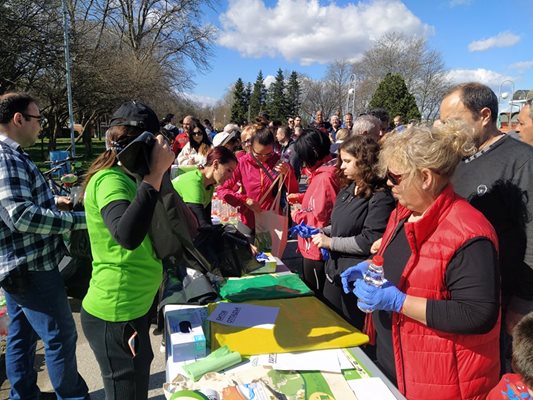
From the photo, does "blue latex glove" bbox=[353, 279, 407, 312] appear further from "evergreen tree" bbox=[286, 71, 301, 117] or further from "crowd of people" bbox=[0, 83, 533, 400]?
"evergreen tree" bbox=[286, 71, 301, 117]

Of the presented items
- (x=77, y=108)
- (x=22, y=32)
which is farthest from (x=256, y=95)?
(x=22, y=32)

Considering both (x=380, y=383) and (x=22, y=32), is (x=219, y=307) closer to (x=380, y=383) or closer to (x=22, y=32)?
(x=380, y=383)

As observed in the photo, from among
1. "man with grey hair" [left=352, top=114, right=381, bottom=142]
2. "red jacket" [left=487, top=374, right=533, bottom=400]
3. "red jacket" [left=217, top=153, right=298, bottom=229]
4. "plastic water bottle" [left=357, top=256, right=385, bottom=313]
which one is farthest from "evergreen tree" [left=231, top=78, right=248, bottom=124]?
"red jacket" [left=487, top=374, right=533, bottom=400]

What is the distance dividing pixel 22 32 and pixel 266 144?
31.7 feet

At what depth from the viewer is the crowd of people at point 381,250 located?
49.6 inches

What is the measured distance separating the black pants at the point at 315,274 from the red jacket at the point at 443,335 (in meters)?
1.42

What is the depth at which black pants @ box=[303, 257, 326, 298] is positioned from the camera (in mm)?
2787

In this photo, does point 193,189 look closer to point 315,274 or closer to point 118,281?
point 315,274

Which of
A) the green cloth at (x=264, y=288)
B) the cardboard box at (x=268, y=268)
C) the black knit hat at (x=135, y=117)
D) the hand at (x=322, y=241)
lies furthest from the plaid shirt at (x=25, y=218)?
the hand at (x=322, y=241)

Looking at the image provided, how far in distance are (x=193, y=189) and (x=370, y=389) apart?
1.94m

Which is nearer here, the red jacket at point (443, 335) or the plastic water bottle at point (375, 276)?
the red jacket at point (443, 335)

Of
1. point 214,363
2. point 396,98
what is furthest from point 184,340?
point 396,98

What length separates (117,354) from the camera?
1.51m

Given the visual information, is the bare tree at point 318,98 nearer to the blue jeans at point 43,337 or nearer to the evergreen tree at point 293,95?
the evergreen tree at point 293,95
